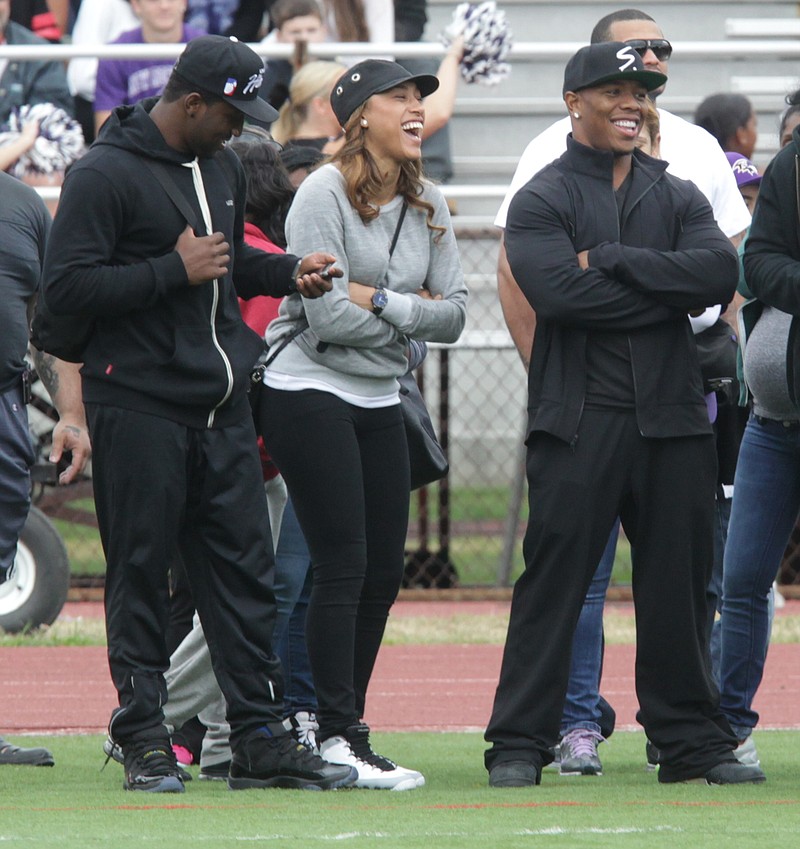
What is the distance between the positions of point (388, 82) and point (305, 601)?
1.71m

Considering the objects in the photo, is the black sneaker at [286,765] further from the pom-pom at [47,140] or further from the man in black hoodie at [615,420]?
the pom-pom at [47,140]

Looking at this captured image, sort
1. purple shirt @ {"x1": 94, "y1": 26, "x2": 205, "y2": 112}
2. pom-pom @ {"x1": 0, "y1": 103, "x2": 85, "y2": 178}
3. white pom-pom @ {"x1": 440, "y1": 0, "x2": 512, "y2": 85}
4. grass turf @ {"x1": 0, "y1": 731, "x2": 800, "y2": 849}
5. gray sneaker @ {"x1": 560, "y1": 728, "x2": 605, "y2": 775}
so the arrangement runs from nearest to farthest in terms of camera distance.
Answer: grass turf @ {"x1": 0, "y1": 731, "x2": 800, "y2": 849}
gray sneaker @ {"x1": 560, "y1": 728, "x2": 605, "y2": 775}
pom-pom @ {"x1": 0, "y1": 103, "x2": 85, "y2": 178}
white pom-pom @ {"x1": 440, "y1": 0, "x2": 512, "y2": 85}
purple shirt @ {"x1": 94, "y1": 26, "x2": 205, "y2": 112}

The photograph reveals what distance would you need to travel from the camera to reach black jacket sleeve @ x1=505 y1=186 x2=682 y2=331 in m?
5.15

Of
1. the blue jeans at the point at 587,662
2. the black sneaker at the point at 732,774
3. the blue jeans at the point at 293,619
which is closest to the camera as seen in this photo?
the black sneaker at the point at 732,774

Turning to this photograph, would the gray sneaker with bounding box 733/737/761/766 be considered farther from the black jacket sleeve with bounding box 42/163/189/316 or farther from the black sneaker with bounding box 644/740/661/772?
the black jacket sleeve with bounding box 42/163/189/316

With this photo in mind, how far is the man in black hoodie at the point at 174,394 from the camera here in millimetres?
5012

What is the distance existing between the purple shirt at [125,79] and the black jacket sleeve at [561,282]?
6.14 m

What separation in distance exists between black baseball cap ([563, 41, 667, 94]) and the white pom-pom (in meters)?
5.70

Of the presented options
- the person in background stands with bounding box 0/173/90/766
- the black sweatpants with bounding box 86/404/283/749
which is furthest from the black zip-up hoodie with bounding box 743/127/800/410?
the person in background stands with bounding box 0/173/90/766

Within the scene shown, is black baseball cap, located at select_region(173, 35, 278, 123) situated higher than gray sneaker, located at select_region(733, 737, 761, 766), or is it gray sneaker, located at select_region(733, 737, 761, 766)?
black baseball cap, located at select_region(173, 35, 278, 123)

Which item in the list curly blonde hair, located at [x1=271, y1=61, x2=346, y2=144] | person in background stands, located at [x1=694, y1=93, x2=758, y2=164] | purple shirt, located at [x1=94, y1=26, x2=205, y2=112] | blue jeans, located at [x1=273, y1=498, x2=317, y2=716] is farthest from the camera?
purple shirt, located at [x1=94, y1=26, x2=205, y2=112]

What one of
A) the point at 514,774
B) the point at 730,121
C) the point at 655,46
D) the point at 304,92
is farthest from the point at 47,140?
the point at 514,774

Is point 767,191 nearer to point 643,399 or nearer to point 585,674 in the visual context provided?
point 643,399

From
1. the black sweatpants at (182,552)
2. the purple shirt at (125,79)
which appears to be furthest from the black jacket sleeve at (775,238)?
the purple shirt at (125,79)
